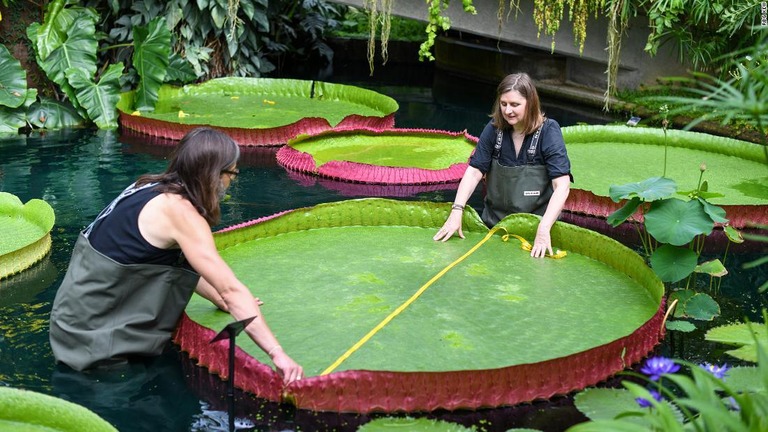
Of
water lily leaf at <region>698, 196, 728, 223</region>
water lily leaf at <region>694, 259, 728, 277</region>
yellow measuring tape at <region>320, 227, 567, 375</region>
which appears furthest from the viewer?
water lily leaf at <region>694, 259, 728, 277</region>

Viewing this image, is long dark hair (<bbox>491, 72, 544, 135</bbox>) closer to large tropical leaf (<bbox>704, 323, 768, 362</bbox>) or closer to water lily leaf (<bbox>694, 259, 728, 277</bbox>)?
water lily leaf (<bbox>694, 259, 728, 277</bbox>)

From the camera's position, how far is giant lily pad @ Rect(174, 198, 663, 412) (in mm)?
3344

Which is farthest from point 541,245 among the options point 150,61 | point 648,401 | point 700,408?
point 150,61

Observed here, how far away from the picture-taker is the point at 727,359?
3955 mm

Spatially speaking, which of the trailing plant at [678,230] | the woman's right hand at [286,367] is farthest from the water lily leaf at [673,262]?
the woman's right hand at [286,367]

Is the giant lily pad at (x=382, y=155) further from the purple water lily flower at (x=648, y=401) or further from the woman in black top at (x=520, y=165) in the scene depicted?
the purple water lily flower at (x=648, y=401)

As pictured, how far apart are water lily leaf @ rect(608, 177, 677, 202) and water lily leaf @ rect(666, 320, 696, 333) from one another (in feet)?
1.81

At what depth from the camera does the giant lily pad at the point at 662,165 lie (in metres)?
5.94

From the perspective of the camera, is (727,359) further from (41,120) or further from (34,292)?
(41,120)

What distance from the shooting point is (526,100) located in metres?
4.71

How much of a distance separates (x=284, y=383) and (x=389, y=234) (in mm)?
1817

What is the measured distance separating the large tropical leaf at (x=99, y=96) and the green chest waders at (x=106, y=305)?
5.06m

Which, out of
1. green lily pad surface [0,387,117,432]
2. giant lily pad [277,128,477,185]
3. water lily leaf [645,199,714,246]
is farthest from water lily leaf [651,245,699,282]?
giant lily pad [277,128,477,185]

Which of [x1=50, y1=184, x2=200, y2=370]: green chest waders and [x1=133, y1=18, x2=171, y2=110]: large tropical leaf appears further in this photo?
[x1=133, y1=18, x2=171, y2=110]: large tropical leaf
